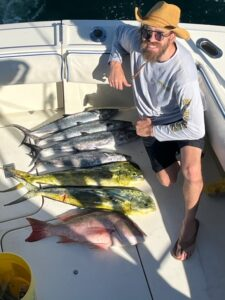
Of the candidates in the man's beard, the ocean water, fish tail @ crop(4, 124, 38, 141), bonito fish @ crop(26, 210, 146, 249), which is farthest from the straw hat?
the ocean water

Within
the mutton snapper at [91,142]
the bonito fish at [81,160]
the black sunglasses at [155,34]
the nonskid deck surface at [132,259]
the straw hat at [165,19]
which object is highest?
the straw hat at [165,19]

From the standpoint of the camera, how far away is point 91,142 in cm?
344

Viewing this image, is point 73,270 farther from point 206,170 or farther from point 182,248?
point 206,170

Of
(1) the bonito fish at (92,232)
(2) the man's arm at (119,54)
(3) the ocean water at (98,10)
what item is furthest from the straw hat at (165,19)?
(3) the ocean water at (98,10)

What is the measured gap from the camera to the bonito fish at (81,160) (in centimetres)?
332

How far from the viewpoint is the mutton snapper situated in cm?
339

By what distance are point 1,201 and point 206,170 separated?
148 centimetres

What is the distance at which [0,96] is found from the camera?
3.56 metres

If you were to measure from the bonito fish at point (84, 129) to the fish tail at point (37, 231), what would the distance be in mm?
764

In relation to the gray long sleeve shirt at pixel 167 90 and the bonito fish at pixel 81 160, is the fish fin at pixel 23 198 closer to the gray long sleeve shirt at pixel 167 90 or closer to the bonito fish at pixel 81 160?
the bonito fish at pixel 81 160

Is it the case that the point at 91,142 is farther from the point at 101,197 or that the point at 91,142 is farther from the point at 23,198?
the point at 23,198

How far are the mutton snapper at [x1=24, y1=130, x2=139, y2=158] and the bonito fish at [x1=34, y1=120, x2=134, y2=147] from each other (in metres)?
0.04

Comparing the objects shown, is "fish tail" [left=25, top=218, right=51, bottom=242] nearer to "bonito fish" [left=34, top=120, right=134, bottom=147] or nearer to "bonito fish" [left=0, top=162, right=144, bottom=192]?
"bonito fish" [left=0, top=162, right=144, bottom=192]

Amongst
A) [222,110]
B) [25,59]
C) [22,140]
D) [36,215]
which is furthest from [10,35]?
[222,110]
